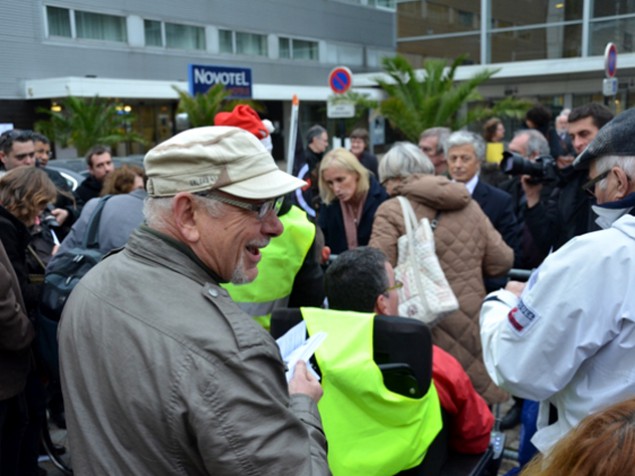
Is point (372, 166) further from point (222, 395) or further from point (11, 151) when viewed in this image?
point (222, 395)

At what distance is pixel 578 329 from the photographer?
187 cm

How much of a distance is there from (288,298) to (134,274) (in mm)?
1701

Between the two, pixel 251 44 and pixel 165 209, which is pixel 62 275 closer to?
pixel 165 209

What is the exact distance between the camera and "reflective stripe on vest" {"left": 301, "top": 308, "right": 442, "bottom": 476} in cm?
211

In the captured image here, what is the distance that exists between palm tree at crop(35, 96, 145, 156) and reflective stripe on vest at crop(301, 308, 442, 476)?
19438mm

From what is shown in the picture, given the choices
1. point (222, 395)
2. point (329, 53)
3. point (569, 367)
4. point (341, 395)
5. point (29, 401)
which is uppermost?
point (329, 53)

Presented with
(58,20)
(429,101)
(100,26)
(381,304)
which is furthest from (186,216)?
(100,26)

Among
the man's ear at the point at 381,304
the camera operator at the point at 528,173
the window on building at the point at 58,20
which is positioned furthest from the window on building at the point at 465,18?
the man's ear at the point at 381,304

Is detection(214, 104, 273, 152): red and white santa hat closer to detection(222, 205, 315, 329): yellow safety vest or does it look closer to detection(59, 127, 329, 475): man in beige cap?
detection(222, 205, 315, 329): yellow safety vest

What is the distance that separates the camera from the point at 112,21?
22.3 meters

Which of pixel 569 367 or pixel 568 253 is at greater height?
pixel 568 253

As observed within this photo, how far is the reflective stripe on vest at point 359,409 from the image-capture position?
6.93 ft

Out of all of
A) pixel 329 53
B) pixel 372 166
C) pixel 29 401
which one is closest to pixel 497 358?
pixel 29 401

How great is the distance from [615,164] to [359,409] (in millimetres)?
1138
